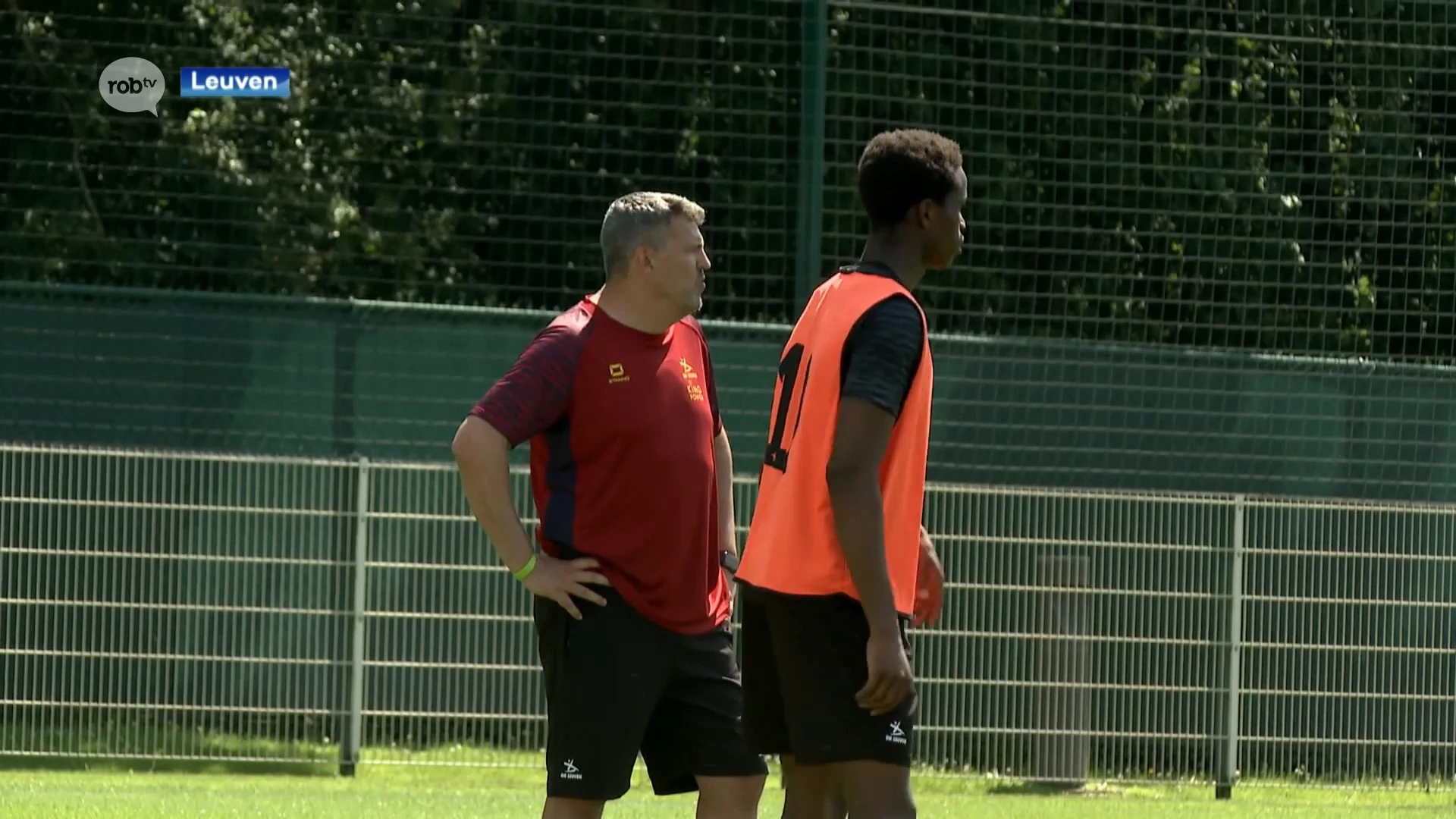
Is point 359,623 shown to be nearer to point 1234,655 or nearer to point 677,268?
point 1234,655

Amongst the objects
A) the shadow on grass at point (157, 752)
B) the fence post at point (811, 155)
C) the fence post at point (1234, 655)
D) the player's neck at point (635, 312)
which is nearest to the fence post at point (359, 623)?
the shadow on grass at point (157, 752)

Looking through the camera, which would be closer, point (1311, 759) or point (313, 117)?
point (1311, 759)

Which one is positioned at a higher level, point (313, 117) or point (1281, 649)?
point (313, 117)

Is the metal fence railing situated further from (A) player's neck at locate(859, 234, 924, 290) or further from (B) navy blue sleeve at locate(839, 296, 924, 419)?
(B) navy blue sleeve at locate(839, 296, 924, 419)

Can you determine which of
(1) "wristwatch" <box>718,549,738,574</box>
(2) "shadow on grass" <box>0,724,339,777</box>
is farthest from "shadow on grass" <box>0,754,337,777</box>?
(1) "wristwatch" <box>718,549,738,574</box>

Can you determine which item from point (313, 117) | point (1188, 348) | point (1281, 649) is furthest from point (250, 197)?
point (1281, 649)

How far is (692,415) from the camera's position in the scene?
5.59 m

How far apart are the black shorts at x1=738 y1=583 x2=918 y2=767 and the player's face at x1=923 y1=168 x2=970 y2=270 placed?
2.54 feet

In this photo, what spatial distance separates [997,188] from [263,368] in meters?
4.32

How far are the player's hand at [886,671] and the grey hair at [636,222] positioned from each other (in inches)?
54.9

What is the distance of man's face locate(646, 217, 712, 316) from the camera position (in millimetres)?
5496

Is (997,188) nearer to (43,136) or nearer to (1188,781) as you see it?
(1188,781)

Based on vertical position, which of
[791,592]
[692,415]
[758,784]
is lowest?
[758,784]

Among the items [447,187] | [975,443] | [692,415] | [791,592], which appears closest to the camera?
[791,592]
